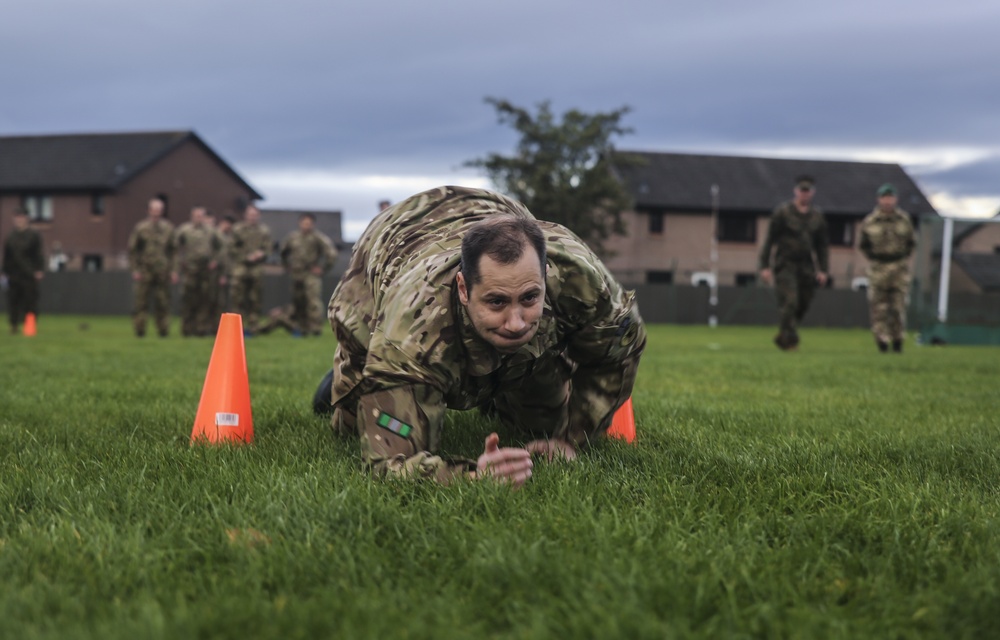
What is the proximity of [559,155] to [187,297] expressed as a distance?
22836 mm

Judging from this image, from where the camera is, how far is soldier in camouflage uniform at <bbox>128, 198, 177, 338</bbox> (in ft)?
50.2

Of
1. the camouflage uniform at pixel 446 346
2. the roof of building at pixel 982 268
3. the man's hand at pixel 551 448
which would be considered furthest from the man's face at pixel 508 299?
the roof of building at pixel 982 268

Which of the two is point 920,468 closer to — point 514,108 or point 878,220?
point 878,220

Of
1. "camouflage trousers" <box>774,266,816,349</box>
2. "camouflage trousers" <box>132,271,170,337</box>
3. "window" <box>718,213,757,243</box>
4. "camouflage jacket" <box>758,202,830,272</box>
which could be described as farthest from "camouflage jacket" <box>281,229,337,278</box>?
"window" <box>718,213,757,243</box>

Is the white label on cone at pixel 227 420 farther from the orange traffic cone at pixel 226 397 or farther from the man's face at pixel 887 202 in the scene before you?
the man's face at pixel 887 202

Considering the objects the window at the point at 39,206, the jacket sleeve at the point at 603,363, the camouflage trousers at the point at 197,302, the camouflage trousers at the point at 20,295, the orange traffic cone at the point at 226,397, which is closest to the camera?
the jacket sleeve at the point at 603,363

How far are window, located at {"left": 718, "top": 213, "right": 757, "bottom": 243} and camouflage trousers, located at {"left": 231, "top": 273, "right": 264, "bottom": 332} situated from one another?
2836 cm

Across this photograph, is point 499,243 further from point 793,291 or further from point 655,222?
point 655,222

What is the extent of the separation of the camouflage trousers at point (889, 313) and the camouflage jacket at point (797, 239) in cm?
108

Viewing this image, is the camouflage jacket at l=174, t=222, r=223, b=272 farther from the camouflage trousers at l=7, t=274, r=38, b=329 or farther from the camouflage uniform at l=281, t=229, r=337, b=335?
the camouflage trousers at l=7, t=274, r=38, b=329

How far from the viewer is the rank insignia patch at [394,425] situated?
2.96 metres

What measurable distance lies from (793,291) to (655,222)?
27874mm

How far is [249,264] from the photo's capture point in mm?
15703

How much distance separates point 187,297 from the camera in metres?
16.0
